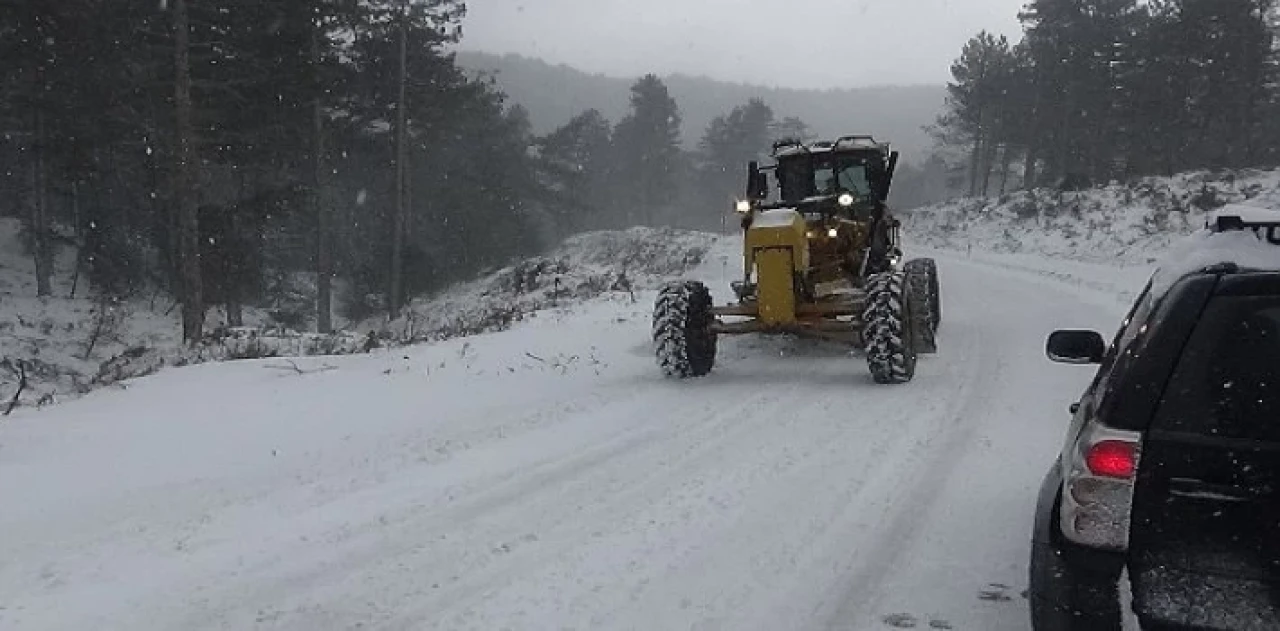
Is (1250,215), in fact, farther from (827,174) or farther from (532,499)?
(827,174)

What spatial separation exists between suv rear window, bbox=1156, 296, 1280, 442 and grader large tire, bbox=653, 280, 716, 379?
6913 millimetres

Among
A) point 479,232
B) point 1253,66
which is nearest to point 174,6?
point 479,232

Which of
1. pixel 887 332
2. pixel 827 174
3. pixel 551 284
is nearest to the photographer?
pixel 887 332

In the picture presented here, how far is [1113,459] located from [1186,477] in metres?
0.19

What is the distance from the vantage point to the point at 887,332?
28.7ft

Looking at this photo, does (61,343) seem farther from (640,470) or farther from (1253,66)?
(1253,66)

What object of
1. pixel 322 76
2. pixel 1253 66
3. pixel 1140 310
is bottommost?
pixel 1140 310

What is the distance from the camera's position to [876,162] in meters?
11.8

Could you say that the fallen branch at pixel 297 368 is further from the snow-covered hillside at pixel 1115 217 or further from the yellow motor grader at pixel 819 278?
the snow-covered hillside at pixel 1115 217

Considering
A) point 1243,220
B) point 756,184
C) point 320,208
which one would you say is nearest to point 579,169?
point 320,208

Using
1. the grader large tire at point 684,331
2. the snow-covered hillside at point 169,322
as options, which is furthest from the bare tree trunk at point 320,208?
the grader large tire at point 684,331

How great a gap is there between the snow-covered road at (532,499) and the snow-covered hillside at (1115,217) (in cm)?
1744

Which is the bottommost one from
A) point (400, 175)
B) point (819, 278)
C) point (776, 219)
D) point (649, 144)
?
point (819, 278)

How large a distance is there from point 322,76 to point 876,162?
63.0 feet
